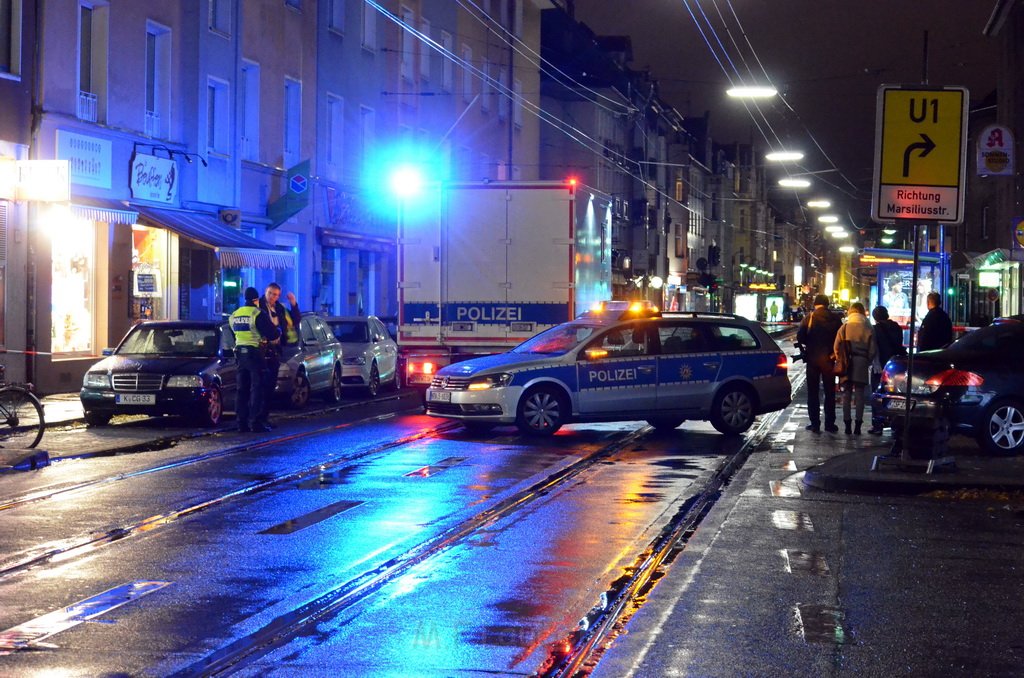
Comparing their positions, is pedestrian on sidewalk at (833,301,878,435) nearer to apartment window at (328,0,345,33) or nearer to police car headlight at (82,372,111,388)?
police car headlight at (82,372,111,388)

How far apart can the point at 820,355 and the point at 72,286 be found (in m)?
14.3

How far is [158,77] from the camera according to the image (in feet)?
98.8

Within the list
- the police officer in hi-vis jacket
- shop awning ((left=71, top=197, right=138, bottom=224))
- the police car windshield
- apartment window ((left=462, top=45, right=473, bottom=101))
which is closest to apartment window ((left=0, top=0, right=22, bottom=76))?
shop awning ((left=71, top=197, right=138, bottom=224))

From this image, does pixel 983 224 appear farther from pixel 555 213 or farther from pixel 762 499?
pixel 762 499

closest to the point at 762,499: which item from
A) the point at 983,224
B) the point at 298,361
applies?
the point at 298,361

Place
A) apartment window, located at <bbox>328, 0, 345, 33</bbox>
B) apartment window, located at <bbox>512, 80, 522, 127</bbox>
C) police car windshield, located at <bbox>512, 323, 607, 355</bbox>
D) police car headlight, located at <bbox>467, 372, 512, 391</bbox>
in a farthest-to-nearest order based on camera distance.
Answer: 1. apartment window, located at <bbox>512, 80, 522, 127</bbox>
2. apartment window, located at <bbox>328, 0, 345, 33</bbox>
3. police car windshield, located at <bbox>512, 323, 607, 355</bbox>
4. police car headlight, located at <bbox>467, 372, 512, 391</bbox>

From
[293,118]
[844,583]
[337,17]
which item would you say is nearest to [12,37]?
[293,118]

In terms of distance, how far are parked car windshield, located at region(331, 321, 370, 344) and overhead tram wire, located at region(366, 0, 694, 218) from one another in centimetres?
1456

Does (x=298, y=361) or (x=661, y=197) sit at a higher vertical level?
(x=661, y=197)

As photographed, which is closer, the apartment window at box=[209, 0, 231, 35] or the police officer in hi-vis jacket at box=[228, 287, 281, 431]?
A: the police officer in hi-vis jacket at box=[228, 287, 281, 431]

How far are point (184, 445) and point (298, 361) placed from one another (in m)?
6.45

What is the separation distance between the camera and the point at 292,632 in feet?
24.3

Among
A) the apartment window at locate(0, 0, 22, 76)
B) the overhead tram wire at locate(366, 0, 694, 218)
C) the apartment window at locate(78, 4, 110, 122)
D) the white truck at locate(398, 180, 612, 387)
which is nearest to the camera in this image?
the white truck at locate(398, 180, 612, 387)

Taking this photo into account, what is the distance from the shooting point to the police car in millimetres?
18766
